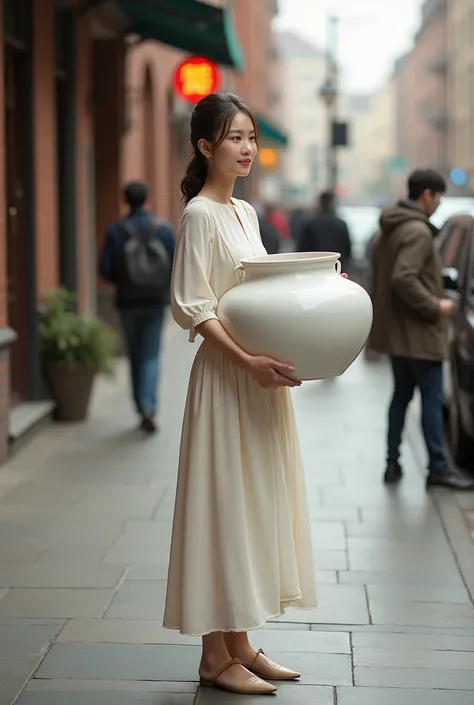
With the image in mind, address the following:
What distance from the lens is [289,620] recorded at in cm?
541

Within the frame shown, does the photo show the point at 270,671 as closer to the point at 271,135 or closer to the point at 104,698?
the point at 104,698

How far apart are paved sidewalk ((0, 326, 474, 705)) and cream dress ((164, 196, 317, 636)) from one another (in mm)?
336

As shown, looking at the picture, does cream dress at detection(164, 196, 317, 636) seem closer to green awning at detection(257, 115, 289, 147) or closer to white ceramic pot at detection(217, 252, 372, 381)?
white ceramic pot at detection(217, 252, 372, 381)

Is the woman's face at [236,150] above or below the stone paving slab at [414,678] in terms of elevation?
above

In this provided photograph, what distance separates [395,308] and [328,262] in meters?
3.86

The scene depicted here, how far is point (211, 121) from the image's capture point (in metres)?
4.38

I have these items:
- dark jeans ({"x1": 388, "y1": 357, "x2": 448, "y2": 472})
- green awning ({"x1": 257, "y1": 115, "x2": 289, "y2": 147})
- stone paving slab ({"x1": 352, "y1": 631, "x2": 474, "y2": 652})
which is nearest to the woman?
stone paving slab ({"x1": 352, "y1": 631, "x2": 474, "y2": 652})

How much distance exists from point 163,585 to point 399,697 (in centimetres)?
168

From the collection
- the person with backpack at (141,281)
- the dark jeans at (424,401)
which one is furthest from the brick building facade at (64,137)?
the dark jeans at (424,401)

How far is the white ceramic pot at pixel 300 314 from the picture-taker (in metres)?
4.16

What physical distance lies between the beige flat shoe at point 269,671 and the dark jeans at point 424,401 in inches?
146

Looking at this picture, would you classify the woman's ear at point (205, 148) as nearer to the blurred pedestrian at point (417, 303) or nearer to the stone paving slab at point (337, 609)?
the stone paving slab at point (337, 609)

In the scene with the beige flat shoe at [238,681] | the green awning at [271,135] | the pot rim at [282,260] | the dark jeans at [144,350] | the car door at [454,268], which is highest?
the green awning at [271,135]

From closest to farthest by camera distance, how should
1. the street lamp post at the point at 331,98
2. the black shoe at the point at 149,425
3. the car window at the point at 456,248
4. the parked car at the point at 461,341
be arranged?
the parked car at the point at 461,341 → the car window at the point at 456,248 → the black shoe at the point at 149,425 → the street lamp post at the point at 331,98
